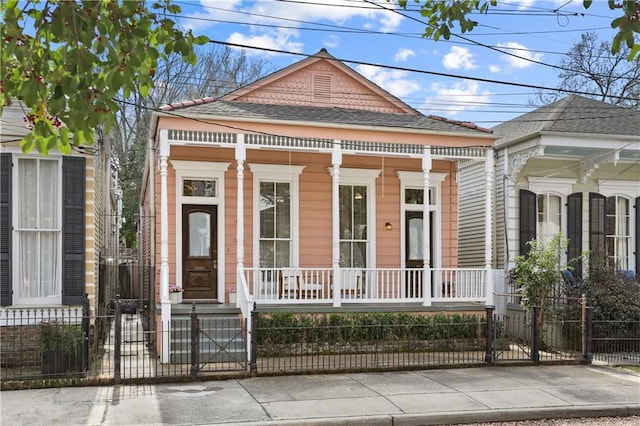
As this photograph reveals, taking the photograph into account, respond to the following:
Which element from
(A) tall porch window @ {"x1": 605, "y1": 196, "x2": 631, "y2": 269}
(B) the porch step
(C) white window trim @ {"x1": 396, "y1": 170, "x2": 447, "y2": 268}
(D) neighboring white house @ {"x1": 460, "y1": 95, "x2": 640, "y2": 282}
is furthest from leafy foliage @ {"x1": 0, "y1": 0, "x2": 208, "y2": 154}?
(A) tall porch window @ {"x1": 605, "y1": 196, "x2": 631, "y2": 269}

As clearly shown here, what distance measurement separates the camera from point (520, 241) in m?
15.0

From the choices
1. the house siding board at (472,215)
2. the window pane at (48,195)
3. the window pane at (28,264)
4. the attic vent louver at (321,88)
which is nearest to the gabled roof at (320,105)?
the attic vent louver at (321,88)

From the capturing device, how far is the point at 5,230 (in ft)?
34.4

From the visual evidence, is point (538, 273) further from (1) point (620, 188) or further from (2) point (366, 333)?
(1) point (620, 188)

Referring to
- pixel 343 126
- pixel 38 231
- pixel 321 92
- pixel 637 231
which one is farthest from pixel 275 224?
pixel 637 231

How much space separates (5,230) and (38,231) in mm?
519

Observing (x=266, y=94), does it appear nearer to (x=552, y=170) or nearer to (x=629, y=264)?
(x=552, y=170)

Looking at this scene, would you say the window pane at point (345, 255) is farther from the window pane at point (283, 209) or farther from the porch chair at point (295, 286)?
the window pane at point (283, 209)

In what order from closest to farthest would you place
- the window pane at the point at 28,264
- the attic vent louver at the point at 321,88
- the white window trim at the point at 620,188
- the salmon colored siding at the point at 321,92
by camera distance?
the window pane at the point at 28,264 → the salmon colored siding at the point at 321,92 → the attic vent louver at the point at 321,88 → the white window trim at the point at 620,188

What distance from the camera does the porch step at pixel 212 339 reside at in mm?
10781

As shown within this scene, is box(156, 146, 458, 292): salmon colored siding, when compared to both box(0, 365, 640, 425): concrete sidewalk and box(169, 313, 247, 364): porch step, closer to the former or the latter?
box(169, 313, 247, 364): porch step

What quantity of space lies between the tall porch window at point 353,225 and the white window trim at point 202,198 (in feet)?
9.28

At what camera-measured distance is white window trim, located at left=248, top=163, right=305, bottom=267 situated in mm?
13781

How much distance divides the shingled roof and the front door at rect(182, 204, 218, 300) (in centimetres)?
222
